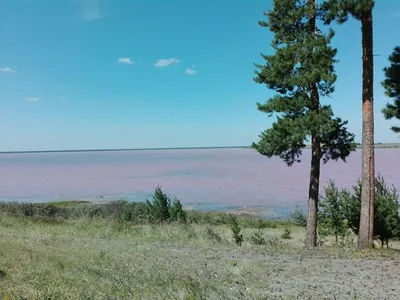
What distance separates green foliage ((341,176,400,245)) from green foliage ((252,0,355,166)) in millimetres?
2597

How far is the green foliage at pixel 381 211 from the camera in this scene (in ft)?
47.0

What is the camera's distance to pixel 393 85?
513 inches

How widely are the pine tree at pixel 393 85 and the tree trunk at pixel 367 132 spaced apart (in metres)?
1.52

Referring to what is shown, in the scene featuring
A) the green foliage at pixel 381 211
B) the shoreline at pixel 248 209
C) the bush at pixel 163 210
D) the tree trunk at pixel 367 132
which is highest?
the tree trunk at pixel 367 132

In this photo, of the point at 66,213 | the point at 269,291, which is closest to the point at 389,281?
the point at 269,291

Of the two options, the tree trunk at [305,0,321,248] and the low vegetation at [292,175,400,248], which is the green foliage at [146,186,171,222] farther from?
the tree trunk at [305,0,321,248]

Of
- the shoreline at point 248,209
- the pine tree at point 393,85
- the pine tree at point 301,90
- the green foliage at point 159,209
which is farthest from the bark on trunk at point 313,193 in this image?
the shoreline at point 248,209

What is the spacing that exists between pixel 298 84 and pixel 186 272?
7.47m

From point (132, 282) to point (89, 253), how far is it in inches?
126

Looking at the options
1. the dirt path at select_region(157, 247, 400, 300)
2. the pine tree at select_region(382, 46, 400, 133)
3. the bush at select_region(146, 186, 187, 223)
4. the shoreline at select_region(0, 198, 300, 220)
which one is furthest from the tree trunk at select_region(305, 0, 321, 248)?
the shoreline at select_region(0, 198, 300, 220)

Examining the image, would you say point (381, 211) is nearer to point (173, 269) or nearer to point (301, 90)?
point (301, 90)

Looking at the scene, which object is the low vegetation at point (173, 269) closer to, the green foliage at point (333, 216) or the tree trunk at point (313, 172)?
the green foliage at point (333, 216)

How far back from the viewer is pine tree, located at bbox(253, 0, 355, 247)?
40.7 ft

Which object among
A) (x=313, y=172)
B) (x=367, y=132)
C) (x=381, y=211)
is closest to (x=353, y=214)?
(x=381, y=211)
